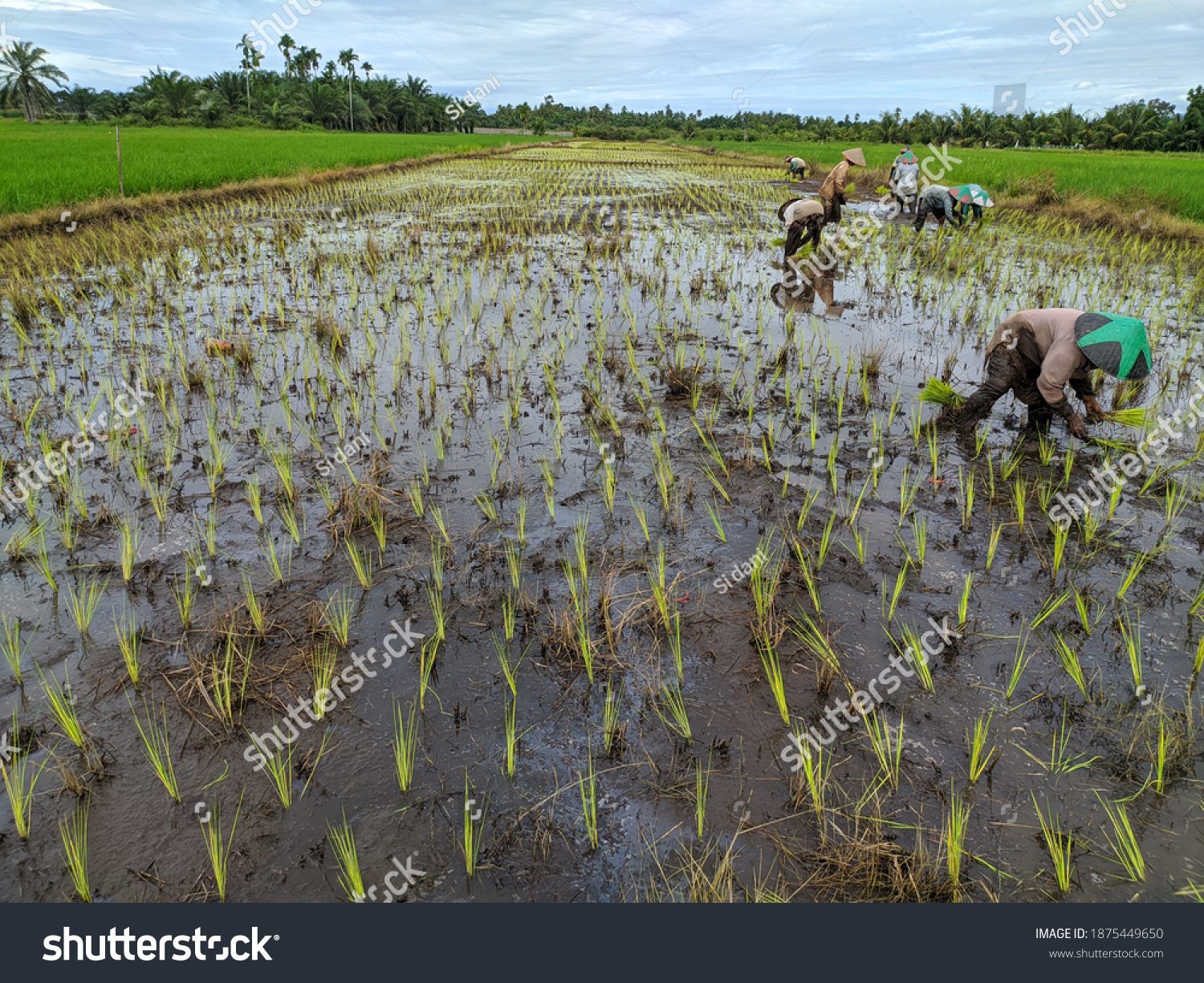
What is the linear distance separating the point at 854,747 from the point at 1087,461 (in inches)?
110

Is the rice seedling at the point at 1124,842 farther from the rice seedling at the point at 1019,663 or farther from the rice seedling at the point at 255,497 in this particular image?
the rice seedling at the point at 255,497

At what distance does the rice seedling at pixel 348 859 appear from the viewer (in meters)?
1.71

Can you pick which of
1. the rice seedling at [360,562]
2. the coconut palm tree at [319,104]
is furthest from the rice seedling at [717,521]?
the coconut palm tree at [319,104]

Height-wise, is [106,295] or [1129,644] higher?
[106,295]

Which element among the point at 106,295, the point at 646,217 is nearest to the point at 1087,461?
the point at 106,295

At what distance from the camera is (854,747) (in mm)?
2186

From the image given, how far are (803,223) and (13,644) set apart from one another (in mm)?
7745

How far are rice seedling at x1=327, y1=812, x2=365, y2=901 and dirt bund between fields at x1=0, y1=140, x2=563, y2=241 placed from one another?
30.6 feet

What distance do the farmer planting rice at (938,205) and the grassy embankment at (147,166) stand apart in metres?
11.4

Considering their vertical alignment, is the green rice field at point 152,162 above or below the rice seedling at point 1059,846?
above

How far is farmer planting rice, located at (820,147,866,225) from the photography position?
7.87m

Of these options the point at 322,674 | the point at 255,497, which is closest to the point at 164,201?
the point at 255,497

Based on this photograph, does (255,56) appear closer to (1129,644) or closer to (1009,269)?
(1009,269)

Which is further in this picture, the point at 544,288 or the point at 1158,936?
the point at 544,288
